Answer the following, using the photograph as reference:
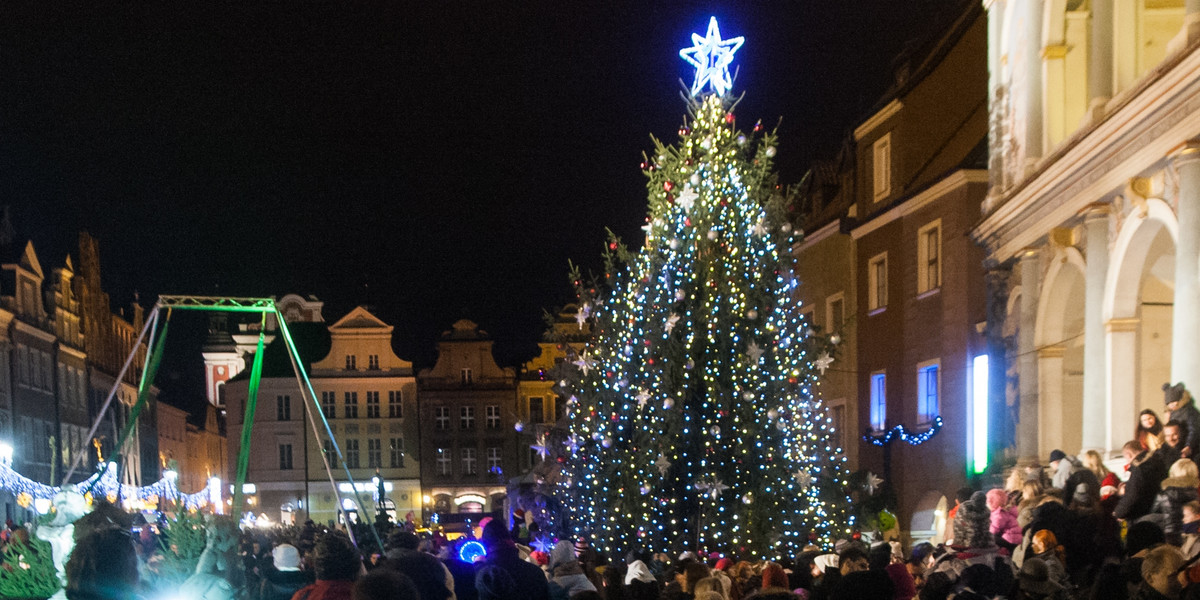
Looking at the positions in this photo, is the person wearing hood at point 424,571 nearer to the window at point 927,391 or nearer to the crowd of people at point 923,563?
the crowd of people at point 923,563

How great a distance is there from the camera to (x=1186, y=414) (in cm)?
1192

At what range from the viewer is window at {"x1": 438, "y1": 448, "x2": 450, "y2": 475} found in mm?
70000

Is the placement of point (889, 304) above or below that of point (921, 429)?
above

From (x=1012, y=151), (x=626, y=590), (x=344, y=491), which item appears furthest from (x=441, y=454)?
(x=626, y=590)

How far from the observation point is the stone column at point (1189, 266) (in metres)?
13.0

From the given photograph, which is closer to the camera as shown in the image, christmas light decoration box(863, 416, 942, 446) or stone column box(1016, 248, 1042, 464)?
stone column box(1016, 248, 1042, 464)

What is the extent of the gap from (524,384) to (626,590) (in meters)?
61.3

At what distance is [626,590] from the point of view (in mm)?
8930

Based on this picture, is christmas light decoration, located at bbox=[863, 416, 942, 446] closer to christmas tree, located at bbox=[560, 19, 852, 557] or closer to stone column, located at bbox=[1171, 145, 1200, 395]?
christmas tree, located at bbox=[560, 19, 852, 557]

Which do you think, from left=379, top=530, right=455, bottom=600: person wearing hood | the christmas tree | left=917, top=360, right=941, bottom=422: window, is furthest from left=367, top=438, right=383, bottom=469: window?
left=379, top=530, right=455, bottom=600: person wearing hood

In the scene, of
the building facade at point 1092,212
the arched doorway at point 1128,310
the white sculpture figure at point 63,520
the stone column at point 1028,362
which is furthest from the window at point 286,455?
the white sculpture figure at point 63,520

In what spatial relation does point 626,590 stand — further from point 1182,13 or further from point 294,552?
point 1182,13

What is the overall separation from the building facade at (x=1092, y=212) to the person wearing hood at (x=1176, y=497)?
2529 millimetres

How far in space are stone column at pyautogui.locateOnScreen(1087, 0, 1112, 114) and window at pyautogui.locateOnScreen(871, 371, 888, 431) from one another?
13623 millimetres
